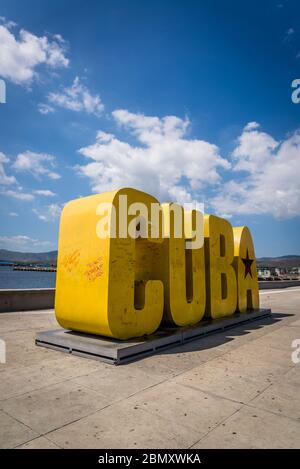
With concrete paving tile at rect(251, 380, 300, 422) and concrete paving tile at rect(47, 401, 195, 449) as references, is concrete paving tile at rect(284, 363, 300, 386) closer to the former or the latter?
concrete paving tile at rect(251, 380, 300, 422)

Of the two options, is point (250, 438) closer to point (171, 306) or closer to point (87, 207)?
point (171, 306)

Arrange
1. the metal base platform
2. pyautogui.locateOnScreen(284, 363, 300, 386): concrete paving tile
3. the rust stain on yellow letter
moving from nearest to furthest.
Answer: pyautogui.locateOnScreen(284, 363, 300, 386): concrete paving tile < the metal base platform < the rust stain on yellow letter

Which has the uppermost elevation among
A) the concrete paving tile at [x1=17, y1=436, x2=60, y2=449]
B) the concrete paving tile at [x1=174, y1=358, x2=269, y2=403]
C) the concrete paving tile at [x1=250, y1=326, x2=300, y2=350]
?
the concrete paving tile at [x1=17, y1=436, x2=60, y2=449]

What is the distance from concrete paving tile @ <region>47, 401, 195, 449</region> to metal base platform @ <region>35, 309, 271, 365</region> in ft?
6.12

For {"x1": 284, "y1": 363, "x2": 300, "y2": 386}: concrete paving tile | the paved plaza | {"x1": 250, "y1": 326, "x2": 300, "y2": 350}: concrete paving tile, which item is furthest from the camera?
{"x1": 250, "y1": 326, "x2": 300, "y2": 350}: concrete paving tile

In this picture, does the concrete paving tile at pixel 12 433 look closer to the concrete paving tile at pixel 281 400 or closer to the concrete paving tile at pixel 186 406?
the concrete paving tile at pixel 186 406

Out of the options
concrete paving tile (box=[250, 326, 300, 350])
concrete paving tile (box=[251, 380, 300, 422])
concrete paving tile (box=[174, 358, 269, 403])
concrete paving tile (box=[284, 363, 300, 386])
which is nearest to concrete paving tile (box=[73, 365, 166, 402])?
concrete paving tile (box=[174, 358, 269, 403])

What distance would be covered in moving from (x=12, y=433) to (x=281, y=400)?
10.4 feet

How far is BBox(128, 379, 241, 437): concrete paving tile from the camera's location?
3.23 meters

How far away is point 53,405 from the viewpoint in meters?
3.59

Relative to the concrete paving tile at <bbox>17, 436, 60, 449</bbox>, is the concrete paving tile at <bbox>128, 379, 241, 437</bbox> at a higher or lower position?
lower

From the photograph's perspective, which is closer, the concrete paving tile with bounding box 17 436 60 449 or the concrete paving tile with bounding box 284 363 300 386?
the concrete paving tile with bounding box 17 436 60 449

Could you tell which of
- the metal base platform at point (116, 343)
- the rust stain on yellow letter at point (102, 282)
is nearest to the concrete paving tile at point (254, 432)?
the metal base platform at point (116, 343)
